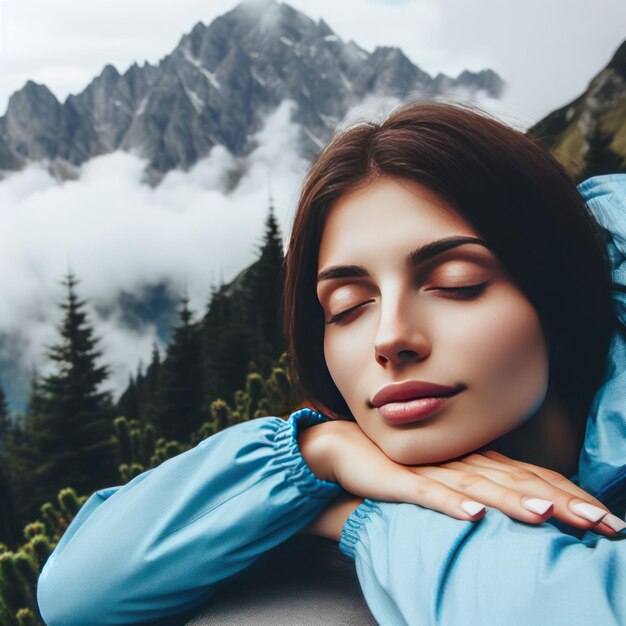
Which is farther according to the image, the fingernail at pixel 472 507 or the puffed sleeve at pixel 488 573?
the fingernail at pixel 472 507

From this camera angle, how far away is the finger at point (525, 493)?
3.76 feet

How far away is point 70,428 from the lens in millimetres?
27047

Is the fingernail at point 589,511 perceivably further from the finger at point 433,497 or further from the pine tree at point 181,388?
the pine tree at point 181,388

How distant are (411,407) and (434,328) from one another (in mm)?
165

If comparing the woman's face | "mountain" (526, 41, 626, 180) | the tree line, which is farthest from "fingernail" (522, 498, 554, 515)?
"mountain" (526, 41, 626, 180)

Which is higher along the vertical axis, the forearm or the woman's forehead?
the woman's forehead

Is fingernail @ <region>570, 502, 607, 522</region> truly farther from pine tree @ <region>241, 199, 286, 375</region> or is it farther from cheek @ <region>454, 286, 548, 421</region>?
pine tree @ <region>241, 199, 286, 375</region>

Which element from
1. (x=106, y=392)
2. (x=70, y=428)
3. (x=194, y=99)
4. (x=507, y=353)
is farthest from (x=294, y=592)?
(x=194, y=99)

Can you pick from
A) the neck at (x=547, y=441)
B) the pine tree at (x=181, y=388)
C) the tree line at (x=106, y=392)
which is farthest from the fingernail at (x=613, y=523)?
the pine tree at (x=181, y=388)

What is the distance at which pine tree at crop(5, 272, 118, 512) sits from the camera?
26062mm

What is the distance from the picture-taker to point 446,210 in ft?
4.67

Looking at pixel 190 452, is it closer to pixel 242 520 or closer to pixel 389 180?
pixel 242 520

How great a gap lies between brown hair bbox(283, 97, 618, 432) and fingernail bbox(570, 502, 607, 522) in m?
0.45

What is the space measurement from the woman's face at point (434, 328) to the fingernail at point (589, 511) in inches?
10.0
